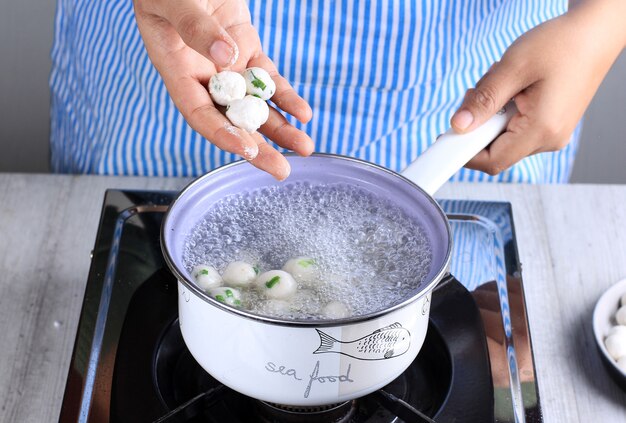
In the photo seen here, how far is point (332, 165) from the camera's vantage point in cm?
77

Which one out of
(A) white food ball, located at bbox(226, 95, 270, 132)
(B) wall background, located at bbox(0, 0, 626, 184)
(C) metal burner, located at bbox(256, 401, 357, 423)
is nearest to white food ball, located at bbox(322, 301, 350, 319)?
(C) metal burner, located at bbox(256, 401, 357, 423)

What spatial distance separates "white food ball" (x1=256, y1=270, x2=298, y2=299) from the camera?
0.66 m

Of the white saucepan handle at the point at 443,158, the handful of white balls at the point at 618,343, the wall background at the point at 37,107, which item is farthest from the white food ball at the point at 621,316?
the wall background at the point at 37,107

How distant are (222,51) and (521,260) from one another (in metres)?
0.48

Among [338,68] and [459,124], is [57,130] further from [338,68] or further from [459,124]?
[459,124]

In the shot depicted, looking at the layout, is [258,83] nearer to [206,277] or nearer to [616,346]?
[206,277]

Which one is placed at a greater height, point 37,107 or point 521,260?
point 521,260

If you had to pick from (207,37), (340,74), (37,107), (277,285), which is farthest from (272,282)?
(37,107)

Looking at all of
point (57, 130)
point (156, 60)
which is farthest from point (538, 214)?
point (57, 130)

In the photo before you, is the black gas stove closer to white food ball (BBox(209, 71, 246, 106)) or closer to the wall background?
white food ball (BBox(209, 71, 246, 106))

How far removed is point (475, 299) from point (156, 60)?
429 millimetres

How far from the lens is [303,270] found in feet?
2.24

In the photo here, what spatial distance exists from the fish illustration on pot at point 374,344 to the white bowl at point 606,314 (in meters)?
0.29

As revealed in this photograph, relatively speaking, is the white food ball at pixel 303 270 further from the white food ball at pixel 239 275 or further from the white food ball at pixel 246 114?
the white food ball at pixel 246 114
